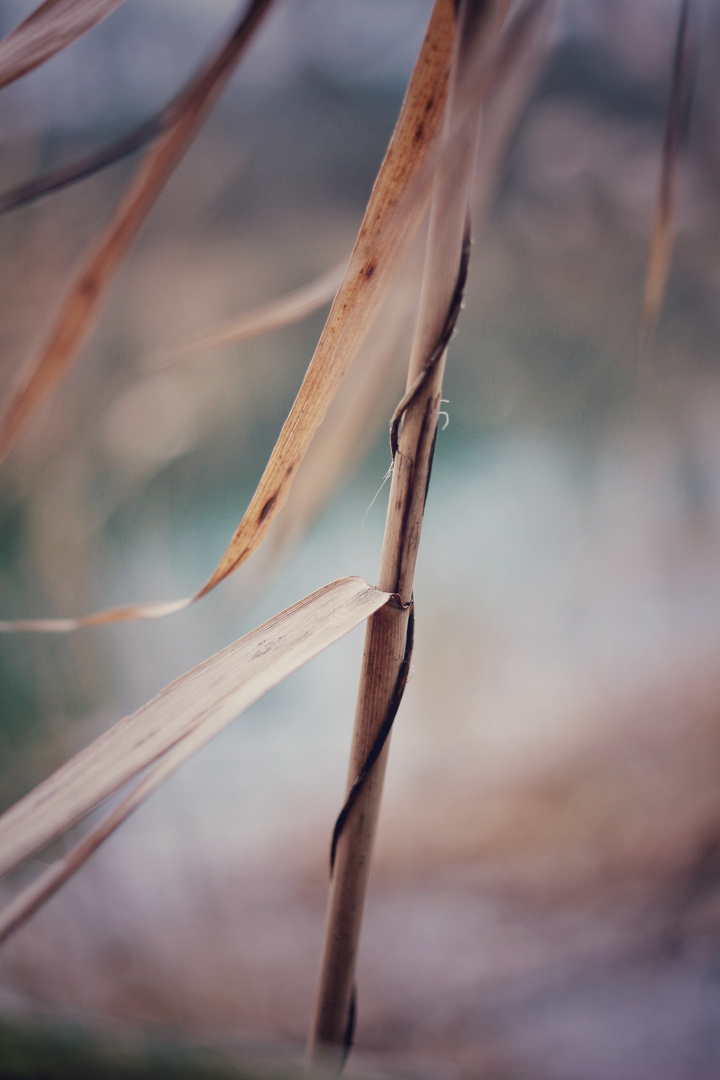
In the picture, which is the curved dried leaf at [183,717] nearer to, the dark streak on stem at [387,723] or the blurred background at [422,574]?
the dark streak on stem at [387,723]

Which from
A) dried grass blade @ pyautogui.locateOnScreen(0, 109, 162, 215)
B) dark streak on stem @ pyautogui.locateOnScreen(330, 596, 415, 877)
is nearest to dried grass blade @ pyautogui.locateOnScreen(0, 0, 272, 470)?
dried grass blade @ pyautogui.locateOnScreen(0, 109, 162, 215)

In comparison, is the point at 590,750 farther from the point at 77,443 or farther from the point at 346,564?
the point at 77,443

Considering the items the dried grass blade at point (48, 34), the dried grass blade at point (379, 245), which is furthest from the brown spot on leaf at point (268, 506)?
the dried grass blade at point (48, 34)

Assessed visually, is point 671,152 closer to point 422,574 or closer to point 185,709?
point 185,709

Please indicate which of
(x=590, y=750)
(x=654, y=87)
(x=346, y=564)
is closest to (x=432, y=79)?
(x=590, y=750)

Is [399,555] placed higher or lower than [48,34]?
lower

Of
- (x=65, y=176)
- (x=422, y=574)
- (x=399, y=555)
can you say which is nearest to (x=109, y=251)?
(x=65, y=176)
